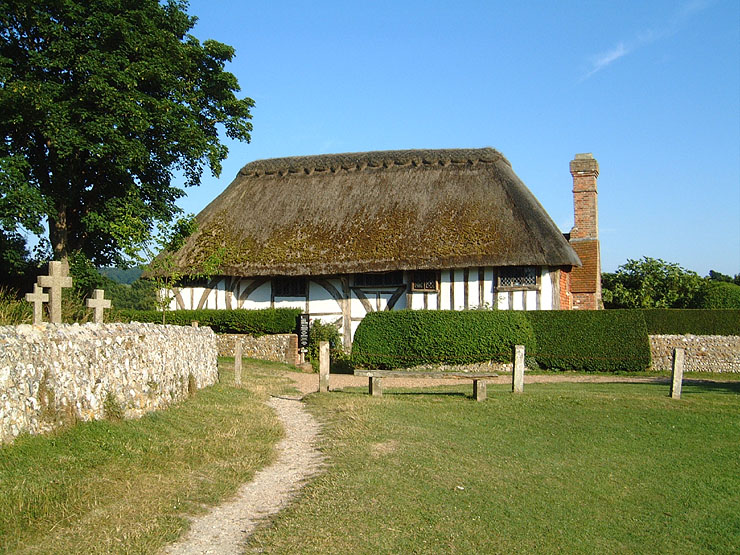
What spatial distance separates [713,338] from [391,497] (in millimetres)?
18435

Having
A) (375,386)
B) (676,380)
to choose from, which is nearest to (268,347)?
(375,386)

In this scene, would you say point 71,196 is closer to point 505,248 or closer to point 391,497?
point 505,248

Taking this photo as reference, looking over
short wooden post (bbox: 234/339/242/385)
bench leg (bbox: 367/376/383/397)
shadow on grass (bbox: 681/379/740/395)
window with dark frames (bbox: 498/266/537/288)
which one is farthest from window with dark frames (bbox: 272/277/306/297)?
shadow on grass (bbox: 681/379/740/395)

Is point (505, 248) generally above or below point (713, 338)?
above

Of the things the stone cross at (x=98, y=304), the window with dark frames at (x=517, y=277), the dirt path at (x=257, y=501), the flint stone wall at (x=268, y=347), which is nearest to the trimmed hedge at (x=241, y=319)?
the flint stone wall at (x=268, y=347)

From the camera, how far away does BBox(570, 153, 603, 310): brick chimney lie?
2689 centimetres

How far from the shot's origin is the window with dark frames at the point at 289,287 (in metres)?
25.4

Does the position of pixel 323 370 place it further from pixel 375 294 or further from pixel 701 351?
pixel 701 351

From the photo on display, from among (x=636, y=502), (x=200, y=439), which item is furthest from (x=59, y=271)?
(x=636, y=502)

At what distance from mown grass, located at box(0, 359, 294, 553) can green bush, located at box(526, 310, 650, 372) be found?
12.7 m

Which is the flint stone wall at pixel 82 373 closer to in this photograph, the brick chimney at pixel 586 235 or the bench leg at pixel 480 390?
the bench leg at pixel 480 390

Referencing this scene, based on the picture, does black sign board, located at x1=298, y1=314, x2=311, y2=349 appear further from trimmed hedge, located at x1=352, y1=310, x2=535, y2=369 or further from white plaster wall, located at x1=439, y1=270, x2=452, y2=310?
white plaster wall, located at x1=439, y1=270, x2=452, y2=310

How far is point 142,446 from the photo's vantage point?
8.18 m

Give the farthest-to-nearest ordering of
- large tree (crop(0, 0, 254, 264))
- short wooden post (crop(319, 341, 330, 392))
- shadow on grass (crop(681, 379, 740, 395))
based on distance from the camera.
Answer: large tree (crop(0, 0, 254, 264)), shadow on grass (crop(681, 379, 740, 395)), short wooden post (crop(319, 341, 330, 392))
